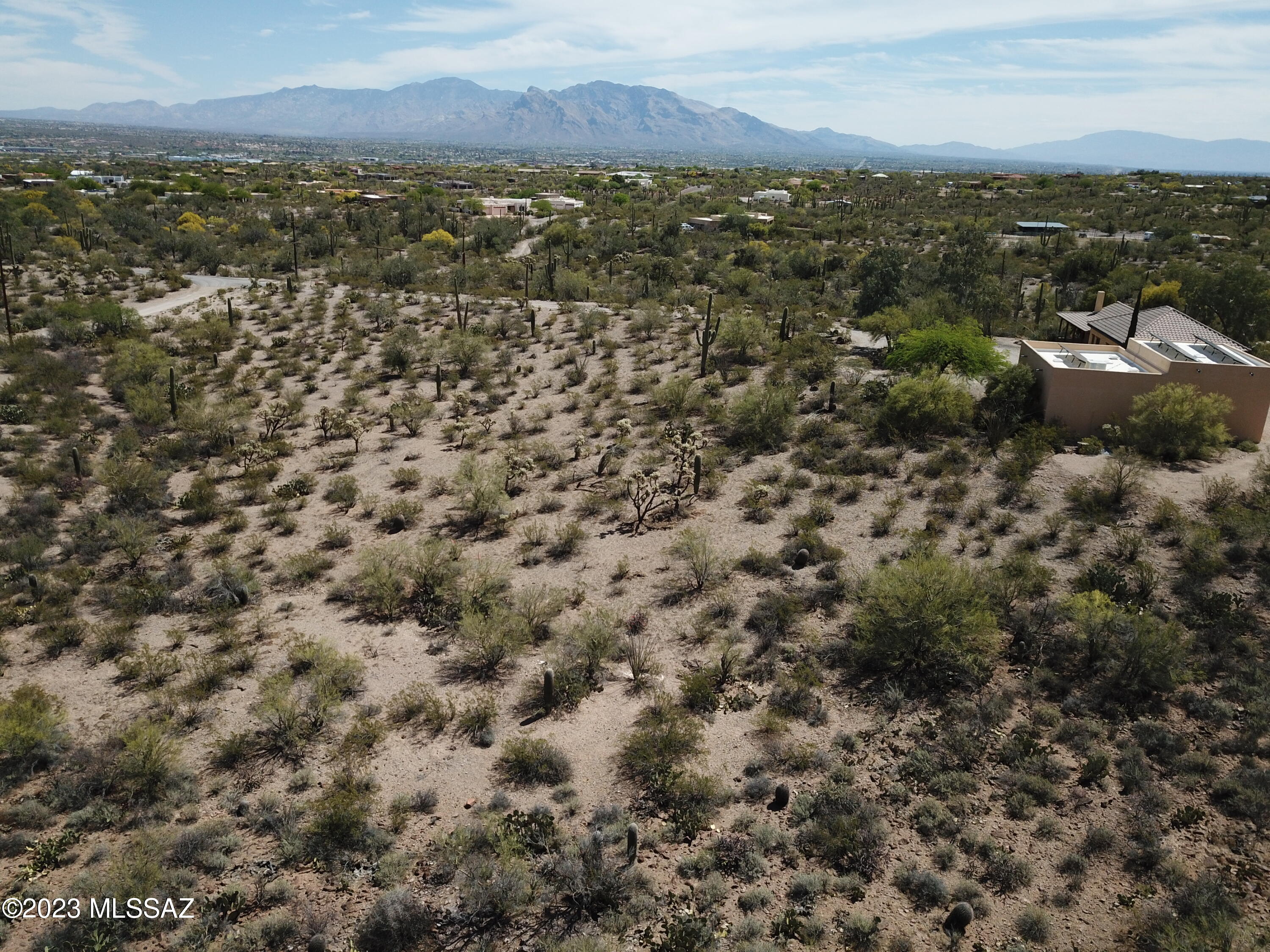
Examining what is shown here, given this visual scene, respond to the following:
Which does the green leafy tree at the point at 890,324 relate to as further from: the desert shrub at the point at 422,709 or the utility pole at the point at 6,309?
the utility pole at the point at 6,309

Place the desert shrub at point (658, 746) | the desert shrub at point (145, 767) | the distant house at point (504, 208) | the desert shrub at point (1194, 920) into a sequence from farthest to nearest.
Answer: the distant house at point (504, 208) < the desert shrub at point (658, 746) < the desert shrub at point (145, 767) < the desert shrub at point (1194, 920)

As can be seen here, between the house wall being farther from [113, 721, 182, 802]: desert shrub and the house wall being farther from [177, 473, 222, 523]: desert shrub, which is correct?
[113, 721, 182, 802]: desert shrub

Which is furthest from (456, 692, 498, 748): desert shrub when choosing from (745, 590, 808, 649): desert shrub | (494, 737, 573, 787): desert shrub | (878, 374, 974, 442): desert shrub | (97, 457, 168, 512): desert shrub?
(878, 374, 974, 442): desert shrub

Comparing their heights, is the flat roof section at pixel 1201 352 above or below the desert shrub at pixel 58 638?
above

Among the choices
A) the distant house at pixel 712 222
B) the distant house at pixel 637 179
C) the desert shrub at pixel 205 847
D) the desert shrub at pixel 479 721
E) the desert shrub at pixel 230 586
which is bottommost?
the desert shrub at pixel 479 721

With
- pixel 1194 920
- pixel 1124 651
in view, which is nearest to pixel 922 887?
pixel 1194 920

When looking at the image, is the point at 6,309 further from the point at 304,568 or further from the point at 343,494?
the point at 304,568

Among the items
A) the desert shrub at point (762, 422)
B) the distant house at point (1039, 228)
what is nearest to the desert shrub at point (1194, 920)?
the desert shrub at point (762, 422)
